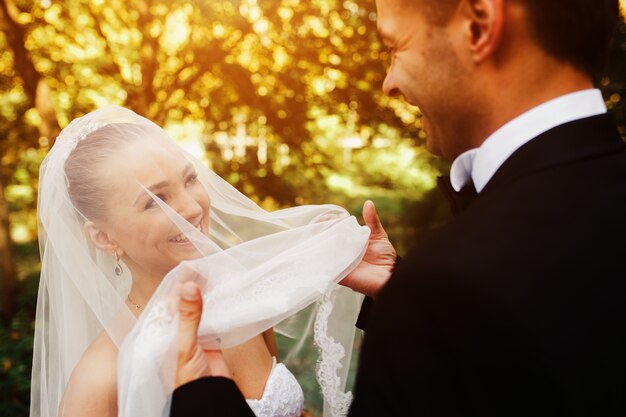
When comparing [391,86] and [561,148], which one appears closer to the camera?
[561,148]

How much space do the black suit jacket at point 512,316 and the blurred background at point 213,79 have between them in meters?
6.52

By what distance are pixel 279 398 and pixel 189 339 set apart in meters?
0.93

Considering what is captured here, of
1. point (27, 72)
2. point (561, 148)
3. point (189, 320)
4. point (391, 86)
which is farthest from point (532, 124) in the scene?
point (27, 72)

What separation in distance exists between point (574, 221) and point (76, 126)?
7.32 ft

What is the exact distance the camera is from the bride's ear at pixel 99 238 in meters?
2.39

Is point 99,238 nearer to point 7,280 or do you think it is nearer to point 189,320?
point 189,320

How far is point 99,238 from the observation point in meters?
2.40

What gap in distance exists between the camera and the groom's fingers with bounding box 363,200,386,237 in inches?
95.3

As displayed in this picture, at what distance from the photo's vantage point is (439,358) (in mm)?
1020

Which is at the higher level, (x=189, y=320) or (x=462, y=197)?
(x=462, y=197)

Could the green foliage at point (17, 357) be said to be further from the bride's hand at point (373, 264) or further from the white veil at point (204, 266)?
the bride's hand at point (373, 264)

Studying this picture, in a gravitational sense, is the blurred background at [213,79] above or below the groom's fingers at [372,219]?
below

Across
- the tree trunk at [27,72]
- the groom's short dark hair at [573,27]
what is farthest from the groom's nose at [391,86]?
the tree trunk at [27,72]

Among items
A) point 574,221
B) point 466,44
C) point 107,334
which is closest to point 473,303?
point 574,221
